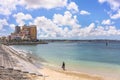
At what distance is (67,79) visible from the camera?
1099 inches

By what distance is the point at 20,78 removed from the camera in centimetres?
2486

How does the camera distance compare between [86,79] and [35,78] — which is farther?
[86,79]

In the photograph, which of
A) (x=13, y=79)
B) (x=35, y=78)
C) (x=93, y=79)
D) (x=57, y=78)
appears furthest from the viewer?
(x=93, y=79)

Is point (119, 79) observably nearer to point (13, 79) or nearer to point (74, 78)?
A: point (74, 78)

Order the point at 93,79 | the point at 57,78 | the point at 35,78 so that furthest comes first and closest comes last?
the point at 93,79 → the point at 57,78 → the point at 35,78

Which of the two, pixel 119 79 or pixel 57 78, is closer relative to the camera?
pixel 57 78

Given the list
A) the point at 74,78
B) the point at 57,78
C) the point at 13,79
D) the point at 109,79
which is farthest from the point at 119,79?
the point at 13,79

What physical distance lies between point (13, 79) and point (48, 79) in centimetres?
419

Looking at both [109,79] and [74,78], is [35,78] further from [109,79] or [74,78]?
[109,79]

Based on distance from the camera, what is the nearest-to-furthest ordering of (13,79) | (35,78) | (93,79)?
(13,79) → (35,78) → (93,79)

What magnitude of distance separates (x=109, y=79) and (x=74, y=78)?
183 inches

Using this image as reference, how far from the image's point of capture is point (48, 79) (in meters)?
26.8

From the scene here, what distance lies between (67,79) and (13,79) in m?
6.41

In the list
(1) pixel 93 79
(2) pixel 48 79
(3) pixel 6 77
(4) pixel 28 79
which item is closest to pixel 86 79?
(1) pixel 93 79
